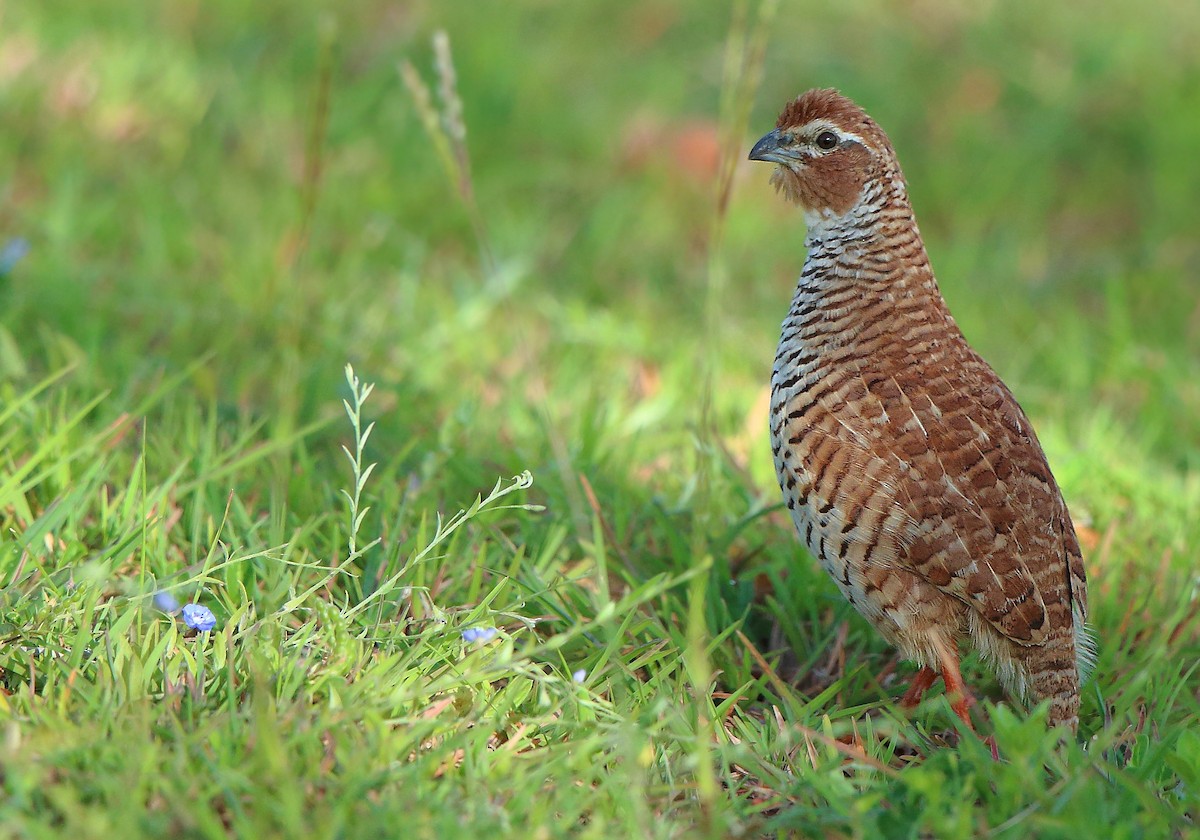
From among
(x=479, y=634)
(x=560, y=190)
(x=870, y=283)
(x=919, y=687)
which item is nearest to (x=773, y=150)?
(x=870, y=283)

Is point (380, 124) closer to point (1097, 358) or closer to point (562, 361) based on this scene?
point (562, 361)

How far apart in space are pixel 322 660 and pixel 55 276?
2.61m

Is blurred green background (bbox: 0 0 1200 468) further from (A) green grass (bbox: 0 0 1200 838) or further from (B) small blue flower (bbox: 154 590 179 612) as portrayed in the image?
(B) small blue flower (bbox: 154 590 179 612)

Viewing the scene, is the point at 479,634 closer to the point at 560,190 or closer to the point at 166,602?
the point at 166,602

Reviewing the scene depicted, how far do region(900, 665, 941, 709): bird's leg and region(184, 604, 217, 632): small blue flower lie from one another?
1.74 meters

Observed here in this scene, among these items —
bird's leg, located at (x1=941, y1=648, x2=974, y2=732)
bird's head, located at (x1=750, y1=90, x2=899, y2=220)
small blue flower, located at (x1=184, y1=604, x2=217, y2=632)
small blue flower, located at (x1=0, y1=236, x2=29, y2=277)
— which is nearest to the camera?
small blue flower, located at (x1=184, y1=604, x2=217, y2=632)

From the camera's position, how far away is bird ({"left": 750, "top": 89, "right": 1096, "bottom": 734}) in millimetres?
3135

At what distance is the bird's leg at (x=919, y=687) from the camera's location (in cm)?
331

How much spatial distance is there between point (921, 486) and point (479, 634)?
1.17m

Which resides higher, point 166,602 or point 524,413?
point 166,602

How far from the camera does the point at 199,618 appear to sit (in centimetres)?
275

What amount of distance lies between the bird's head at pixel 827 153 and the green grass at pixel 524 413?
0.33 meters

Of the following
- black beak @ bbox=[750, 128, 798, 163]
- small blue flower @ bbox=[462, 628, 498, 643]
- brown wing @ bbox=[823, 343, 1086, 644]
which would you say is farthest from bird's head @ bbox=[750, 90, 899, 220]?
small blue flower @ bbox=[462, 628, 498, 643]

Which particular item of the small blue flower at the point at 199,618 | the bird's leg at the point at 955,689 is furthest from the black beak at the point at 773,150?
the small blue flower at the point at 199,618
